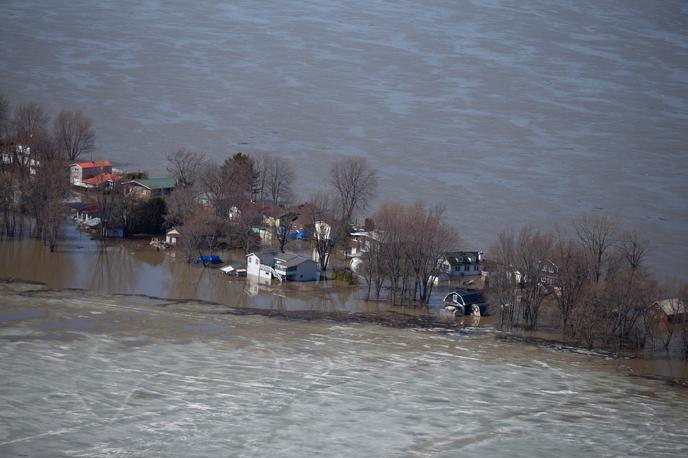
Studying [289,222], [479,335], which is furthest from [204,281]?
[479,335]

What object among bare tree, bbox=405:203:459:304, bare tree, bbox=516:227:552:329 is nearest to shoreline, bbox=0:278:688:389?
bare tree, bbox=516:227:552:329

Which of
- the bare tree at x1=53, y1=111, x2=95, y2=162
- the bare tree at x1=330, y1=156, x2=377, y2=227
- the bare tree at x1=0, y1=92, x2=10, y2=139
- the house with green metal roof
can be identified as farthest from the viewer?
the bare tree at x1=53, y1=111, x2=95, y2=162

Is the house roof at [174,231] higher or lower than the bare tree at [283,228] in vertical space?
lower

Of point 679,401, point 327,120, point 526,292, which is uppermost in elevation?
point 327,120

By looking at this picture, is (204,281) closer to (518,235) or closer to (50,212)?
(50,212)

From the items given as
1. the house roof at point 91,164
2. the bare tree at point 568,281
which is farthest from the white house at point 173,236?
the bare tree at point 568,281

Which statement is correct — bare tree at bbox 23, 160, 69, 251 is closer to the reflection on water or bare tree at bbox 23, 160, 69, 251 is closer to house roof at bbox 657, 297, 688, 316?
the reflection on water

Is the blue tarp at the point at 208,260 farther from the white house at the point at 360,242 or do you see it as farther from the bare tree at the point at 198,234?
the white house at the point at 360,242
